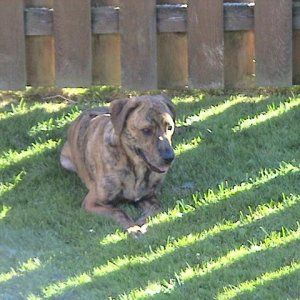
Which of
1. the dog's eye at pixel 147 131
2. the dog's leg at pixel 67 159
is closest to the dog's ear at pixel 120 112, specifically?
the dog's eye at pixel 147 131

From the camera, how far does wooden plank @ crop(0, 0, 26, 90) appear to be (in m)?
7.90

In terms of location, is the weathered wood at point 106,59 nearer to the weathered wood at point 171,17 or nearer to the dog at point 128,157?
the weathered wood at point 171,17

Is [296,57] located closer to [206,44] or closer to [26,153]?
[206,44]

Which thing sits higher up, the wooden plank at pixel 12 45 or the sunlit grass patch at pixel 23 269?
the wooden plank at pixel 12 45

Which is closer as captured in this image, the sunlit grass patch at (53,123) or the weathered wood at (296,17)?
the weathered wood at (296,17)

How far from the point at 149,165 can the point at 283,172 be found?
1.01m

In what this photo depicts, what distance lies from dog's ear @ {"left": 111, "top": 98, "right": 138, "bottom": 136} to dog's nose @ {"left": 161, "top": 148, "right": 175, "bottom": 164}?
38 cm

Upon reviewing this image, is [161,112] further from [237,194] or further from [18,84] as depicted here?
[18,84]

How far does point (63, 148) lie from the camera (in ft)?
25.3

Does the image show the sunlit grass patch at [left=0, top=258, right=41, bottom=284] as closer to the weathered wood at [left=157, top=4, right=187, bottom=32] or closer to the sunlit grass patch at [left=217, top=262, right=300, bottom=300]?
the sunlit grass patch at [left=217, top=262, right=300, bottom=300]

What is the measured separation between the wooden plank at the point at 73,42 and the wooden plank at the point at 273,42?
126 centimetres

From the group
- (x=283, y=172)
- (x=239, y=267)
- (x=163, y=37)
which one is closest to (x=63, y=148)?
(x=163, y=37)

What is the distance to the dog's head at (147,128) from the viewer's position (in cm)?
665

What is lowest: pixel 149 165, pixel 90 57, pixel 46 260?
pixel 46 260
